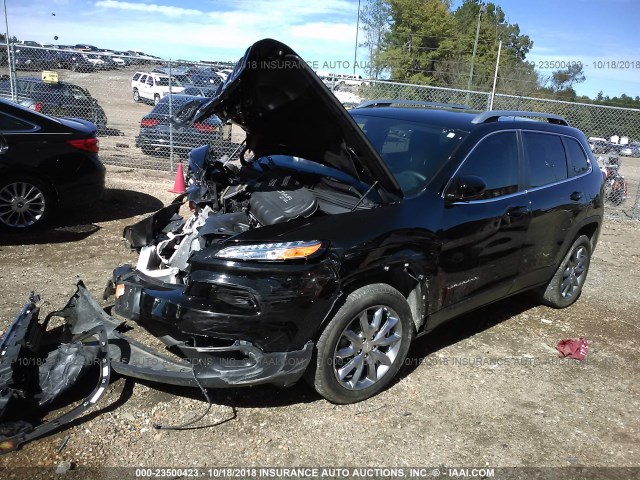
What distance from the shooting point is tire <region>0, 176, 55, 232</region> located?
599 centimetres

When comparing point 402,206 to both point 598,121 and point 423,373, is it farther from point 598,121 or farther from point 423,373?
point 598,121

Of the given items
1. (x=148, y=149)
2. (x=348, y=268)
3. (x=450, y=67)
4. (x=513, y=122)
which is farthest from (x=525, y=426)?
(x=450, y=67)

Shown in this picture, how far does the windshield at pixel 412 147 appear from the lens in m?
3.71

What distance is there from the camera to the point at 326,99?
3016mm

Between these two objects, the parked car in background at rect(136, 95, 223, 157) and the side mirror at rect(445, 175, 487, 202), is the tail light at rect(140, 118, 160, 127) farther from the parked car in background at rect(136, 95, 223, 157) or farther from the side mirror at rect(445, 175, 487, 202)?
the side mirror at rect(445, 175, 487, 202)

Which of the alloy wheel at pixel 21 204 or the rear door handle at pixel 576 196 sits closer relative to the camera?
the rear door handle at pixel 576 196

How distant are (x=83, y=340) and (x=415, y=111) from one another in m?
3.11

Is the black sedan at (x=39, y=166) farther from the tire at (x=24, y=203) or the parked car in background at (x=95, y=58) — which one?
the parked car in background at (x=95, y=58)

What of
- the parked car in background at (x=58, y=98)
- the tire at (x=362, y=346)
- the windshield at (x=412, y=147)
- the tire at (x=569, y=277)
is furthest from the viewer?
the parked car in background at (x=58, y=98)

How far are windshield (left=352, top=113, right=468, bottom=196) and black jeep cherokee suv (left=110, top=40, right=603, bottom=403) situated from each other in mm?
13

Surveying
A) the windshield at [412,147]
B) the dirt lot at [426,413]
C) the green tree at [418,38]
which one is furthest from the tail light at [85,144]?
the green tree at [418,38]

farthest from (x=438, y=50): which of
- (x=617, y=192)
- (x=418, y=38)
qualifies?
(x=617, y=192)

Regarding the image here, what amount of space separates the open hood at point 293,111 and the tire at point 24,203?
355cm

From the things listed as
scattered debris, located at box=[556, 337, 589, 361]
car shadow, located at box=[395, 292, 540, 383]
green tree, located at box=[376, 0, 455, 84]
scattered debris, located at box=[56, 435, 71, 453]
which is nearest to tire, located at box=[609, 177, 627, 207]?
car shadow, located at box=[395, 292, 540, 383]
